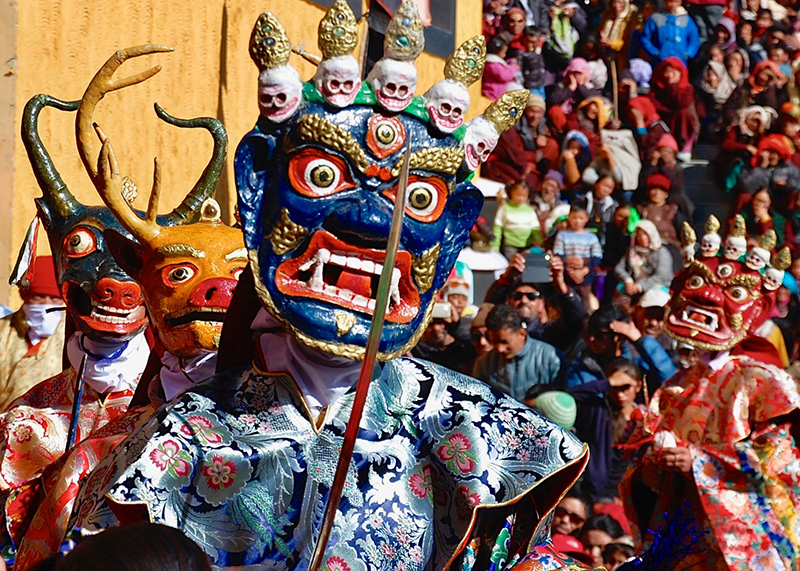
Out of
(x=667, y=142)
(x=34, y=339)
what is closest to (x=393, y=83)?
(x=34, y=339)

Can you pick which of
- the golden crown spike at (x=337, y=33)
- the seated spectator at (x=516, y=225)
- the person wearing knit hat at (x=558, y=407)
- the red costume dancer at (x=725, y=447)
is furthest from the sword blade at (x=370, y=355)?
the seated spectator at (x=516, y=225)

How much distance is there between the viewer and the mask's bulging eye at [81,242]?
169 inches

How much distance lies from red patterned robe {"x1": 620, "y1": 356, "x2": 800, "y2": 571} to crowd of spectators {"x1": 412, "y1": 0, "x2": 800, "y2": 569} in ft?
1.48

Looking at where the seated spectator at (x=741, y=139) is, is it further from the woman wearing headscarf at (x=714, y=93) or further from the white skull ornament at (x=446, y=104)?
the white skull ornament at (x=446, y=104)

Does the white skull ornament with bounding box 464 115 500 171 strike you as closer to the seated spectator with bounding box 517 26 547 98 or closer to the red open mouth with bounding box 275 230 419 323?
the red open mouth with bounding box 275 230 419 323

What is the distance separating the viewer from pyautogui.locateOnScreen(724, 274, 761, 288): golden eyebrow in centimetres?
645

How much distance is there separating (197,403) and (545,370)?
14.2 ft

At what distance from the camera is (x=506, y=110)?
3232 millimetres

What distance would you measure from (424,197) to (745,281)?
3.73 metres

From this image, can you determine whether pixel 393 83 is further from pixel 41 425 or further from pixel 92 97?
pixel 41 425

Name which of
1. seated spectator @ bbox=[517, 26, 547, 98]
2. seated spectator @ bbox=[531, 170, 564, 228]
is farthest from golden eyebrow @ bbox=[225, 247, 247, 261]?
seated spectator @ bbox=[517, 26, 547, 98]

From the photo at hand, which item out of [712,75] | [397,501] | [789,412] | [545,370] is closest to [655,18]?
[712,75]

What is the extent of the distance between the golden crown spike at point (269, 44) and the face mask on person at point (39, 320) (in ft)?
10.8

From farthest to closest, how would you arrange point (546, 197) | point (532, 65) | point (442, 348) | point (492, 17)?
point (492, 17) < point (532, 65) < point (546, 197) < point (442, 348)
